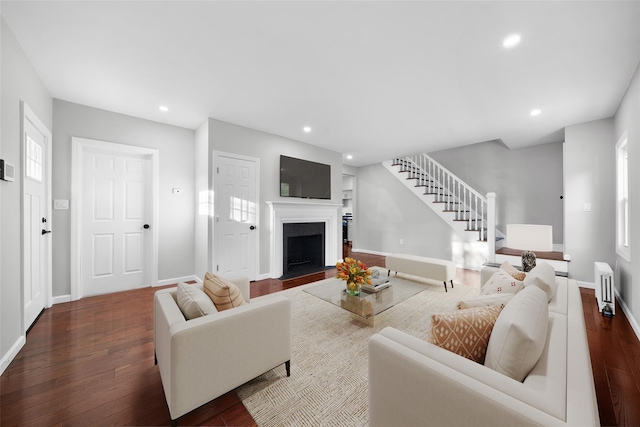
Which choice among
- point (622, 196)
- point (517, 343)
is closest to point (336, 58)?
point (517, 343)

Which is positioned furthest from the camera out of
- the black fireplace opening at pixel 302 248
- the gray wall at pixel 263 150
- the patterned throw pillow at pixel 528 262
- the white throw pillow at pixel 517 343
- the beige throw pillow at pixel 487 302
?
the black fireplace opening at pixel 302 248

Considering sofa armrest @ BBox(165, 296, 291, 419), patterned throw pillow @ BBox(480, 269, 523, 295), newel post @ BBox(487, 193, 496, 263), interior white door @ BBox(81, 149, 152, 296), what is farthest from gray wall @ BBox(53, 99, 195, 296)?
newel post @ BBox(487, 193, 496, 263)

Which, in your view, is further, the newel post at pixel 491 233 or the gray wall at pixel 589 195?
the newel post at pixel 491 233

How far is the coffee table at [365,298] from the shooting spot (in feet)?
7.47

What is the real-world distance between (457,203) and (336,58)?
5026 millimetres

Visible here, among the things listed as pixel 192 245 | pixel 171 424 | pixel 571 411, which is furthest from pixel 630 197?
pixel 192 245

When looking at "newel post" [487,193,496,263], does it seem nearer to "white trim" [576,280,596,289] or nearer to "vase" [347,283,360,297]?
"white trim" [576,280,596,289]

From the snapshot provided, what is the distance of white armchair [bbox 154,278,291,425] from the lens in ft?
4.06

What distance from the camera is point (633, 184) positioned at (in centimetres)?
255

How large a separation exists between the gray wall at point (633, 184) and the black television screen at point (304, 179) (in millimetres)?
4084

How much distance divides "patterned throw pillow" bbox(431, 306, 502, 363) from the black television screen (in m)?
3.71

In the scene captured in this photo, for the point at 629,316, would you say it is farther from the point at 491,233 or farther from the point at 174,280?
the point at 174,280

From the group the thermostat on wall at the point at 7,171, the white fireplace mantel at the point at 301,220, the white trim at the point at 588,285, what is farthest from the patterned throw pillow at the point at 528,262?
the thermostat on wall at the point at 7,171

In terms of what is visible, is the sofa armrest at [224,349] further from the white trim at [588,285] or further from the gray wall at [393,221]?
the gray wall at [393,221]
